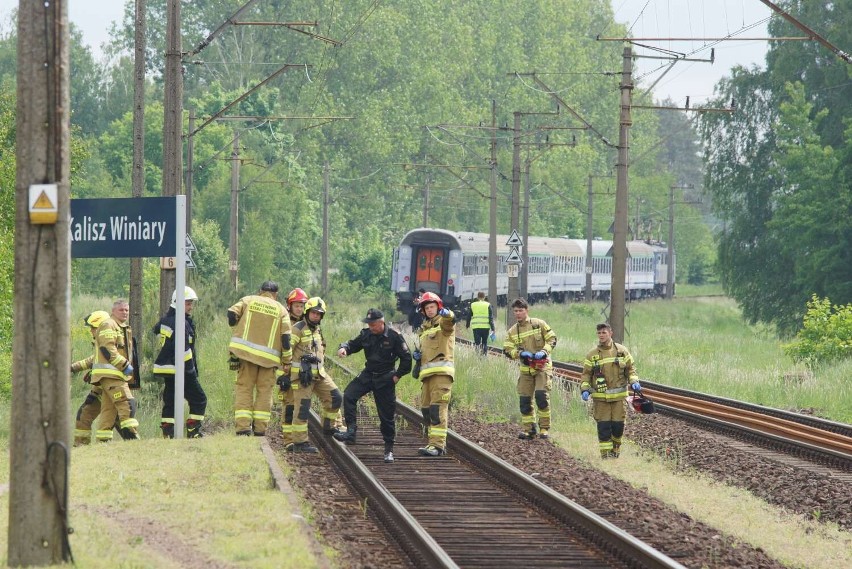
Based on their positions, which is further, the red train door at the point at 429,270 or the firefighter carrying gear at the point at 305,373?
the red train door at the point at 429,270

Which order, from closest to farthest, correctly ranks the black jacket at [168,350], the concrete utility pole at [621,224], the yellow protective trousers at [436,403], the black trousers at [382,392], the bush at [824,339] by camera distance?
the black trousers at [382,392], the yellow protective trousers at [436,403], the black jacket at [168,350], the concrete utility pole at [621,224], the bush at [824,339]

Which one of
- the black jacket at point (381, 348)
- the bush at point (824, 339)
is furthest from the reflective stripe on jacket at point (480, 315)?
the black jacket at point (381, 348)

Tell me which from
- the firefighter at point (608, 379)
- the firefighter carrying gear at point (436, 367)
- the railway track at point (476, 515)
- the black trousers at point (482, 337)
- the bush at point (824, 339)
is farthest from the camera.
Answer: the black trousers at point (482, 337)

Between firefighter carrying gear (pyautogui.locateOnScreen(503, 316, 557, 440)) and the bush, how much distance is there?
1353cm

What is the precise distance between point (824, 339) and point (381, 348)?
58.7ft

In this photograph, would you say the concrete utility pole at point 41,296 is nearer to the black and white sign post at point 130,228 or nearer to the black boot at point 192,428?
the black and white sign post at point 130,228

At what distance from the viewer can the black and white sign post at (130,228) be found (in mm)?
14453

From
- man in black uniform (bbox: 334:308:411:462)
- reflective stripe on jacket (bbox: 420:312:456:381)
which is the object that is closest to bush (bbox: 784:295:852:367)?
reflective stripe on jacket (bbox: 420:312:456:381)

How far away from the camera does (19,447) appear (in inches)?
332

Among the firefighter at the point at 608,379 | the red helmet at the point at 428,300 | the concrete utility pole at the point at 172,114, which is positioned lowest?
the firefighter at the point at 608,379

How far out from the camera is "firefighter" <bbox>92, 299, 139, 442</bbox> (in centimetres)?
1516

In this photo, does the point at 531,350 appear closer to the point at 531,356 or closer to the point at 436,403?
the point at 531,356

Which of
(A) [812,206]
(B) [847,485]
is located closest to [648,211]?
(A) [812,206]

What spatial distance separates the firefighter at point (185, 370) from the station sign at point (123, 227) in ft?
3.23
